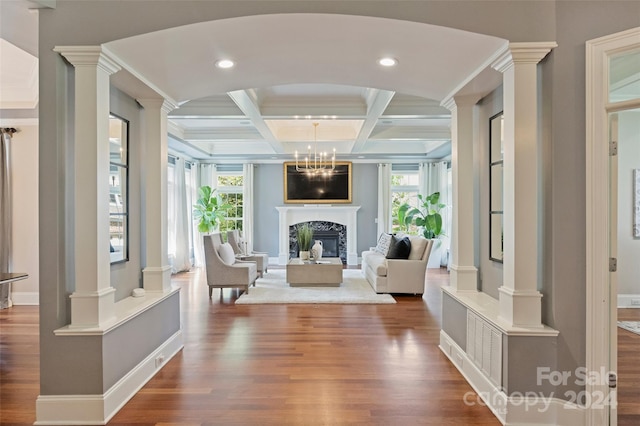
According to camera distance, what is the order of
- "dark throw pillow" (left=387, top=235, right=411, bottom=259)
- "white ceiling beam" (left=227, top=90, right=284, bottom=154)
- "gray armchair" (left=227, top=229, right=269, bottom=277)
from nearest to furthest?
"white ceiling beam" (left=227, top=90, right=284, bottom=154)
"dark throw pillow" (left=387, top=235, right=411, bottom=259)
"gray armchair" (left=227, top=229, right=269, bottom=277)

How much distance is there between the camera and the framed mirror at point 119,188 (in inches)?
123

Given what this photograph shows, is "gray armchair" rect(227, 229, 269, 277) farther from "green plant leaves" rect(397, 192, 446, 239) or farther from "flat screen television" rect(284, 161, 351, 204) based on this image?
"green plant leaves" rect(397, 192, 446, 239)

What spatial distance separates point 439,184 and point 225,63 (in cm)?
776

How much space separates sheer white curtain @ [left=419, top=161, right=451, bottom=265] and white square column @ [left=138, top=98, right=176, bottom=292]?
753cm

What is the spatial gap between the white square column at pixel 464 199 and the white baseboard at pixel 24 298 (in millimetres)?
6012

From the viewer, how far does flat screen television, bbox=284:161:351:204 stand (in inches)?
391

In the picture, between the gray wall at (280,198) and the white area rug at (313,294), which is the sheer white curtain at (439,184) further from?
the white area rug at (313,294)

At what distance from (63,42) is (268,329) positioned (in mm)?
3389

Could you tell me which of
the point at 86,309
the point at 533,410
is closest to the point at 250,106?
the point at 86,309

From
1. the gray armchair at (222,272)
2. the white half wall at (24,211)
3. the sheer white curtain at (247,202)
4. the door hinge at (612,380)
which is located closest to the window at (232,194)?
the sheer white curtain at (247,202)

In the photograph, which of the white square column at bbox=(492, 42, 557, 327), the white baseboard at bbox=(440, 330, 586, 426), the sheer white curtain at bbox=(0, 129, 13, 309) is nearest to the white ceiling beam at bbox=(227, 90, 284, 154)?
the white square column at bbox=(492, 42, 557, 327)

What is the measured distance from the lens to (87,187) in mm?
2541

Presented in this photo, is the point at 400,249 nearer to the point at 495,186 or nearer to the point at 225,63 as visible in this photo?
the point at 495,186

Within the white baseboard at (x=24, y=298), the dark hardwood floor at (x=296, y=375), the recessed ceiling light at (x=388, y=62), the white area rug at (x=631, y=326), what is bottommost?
the dark hardwood floor at (x=296, y=375)
